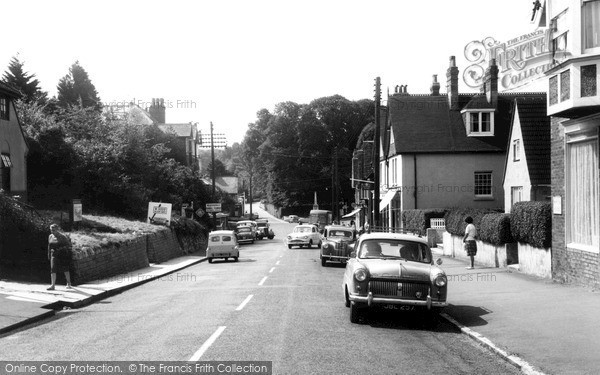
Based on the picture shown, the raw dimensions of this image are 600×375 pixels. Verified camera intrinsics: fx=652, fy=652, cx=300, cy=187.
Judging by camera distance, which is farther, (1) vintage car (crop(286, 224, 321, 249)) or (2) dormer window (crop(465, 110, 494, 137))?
(2) dormer window (crop(465, 110, 494, 137))

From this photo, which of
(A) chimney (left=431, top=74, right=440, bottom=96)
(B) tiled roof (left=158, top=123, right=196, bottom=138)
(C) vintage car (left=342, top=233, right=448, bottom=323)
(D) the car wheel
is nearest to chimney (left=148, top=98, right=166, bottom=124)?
(B) tiled roof (left=158, top=123, right=196, bottom=138)

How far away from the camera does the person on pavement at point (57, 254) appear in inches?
729

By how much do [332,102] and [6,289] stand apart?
225 feet

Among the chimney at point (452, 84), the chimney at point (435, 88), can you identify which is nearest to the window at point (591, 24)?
the chimney at point (452, 84)

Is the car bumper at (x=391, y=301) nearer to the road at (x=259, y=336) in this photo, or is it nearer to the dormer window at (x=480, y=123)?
the road at (x=259, y=336)

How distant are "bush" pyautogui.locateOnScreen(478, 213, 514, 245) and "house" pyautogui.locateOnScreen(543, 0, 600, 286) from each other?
478 centimetres

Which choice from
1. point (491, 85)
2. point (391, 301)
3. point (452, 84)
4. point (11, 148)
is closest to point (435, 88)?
point (452, 84)

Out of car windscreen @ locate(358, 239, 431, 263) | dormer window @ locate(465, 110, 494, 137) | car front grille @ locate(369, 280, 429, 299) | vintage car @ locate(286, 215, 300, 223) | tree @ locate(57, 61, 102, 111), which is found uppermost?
tree @ locate(57, 61, 102, 111)

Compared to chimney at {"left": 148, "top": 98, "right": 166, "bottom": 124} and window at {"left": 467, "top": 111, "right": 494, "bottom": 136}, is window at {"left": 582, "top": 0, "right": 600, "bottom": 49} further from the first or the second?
chimney at {"left": 148, "top": 98, "right": 166, "bottom": 124}

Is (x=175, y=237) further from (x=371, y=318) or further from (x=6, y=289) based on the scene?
(x=371, y=318)

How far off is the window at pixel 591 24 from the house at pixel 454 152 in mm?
28769

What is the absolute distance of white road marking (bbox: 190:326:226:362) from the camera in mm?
9062

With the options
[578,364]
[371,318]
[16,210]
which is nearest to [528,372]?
[578,364]

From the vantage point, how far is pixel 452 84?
4681cm
